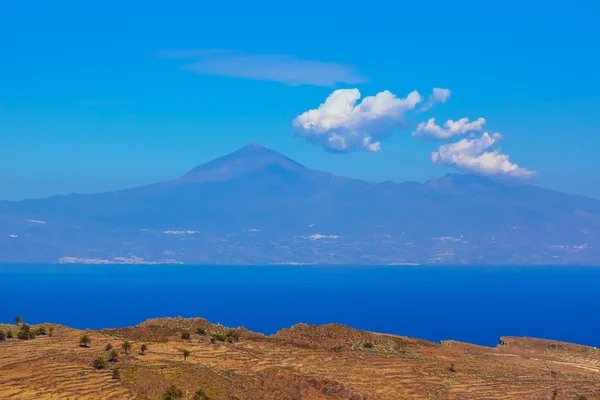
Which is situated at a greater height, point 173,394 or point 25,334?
point 25,334

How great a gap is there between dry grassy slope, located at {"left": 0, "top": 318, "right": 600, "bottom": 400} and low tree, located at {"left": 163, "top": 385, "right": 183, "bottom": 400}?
0.55 meters

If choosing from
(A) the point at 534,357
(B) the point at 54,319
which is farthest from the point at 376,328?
(A) the point at 534,357

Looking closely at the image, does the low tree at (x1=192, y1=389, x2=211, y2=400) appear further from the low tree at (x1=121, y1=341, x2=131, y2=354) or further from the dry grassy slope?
the low tree at (x1=121, y1=341, x2=131, y2=354)

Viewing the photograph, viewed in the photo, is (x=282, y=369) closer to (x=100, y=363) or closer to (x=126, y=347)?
(x=126, y=347)

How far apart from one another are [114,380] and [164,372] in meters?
3.21

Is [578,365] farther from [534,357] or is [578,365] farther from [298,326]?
[298,326]

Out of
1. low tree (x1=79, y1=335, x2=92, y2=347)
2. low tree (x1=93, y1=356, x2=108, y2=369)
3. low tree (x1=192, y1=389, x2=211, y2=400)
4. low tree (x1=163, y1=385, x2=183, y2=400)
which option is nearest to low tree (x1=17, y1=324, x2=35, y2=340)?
low tree (x1=79, y1=335, x2=92, y2=347)

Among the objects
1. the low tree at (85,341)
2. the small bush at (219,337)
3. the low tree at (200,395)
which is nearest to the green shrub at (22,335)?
the low tree at (85,341)

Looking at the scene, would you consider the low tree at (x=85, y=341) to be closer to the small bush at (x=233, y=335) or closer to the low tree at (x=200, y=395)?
the small bush at (x=233, y=335)

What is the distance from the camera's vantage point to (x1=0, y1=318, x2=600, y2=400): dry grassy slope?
129 feet

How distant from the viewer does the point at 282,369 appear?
46.1 meters

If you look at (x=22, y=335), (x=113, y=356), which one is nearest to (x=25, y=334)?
(x=22, y=335)

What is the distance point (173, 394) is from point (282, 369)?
1046cm

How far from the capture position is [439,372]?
49781 millimetres
